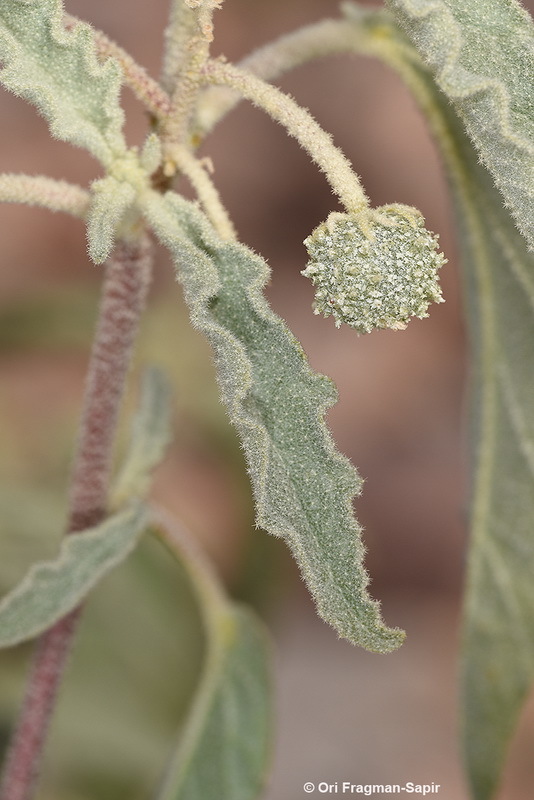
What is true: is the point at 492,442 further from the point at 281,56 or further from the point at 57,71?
the point at 57,71

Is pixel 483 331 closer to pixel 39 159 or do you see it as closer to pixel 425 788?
pixel 425 788

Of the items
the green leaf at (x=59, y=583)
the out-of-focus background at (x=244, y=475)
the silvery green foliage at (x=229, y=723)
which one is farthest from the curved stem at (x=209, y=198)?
the out-of-focus background at (x=244, y=475)

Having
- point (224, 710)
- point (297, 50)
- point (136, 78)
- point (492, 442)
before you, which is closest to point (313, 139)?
point (136, 78)

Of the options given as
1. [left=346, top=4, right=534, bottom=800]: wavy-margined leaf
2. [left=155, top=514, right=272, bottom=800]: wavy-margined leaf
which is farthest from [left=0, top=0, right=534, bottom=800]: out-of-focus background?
[left=346, top=4, right=534, bottom=800]: wavy-margined leaf

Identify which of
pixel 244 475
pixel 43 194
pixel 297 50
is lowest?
pixel 43 194

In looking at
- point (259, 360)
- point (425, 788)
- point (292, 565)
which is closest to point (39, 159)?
point (292, 565)

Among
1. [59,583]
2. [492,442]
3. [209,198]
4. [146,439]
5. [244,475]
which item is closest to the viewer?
[209,198]
